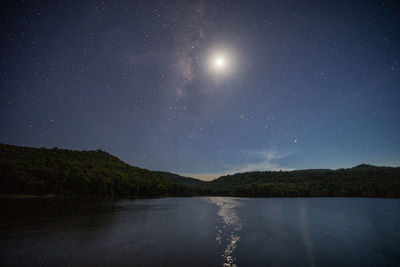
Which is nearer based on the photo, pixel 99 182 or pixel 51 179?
pixel 51 179

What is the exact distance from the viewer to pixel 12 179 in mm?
63750

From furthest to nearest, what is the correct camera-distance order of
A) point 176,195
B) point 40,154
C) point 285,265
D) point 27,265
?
point 176,195 → point 40,154 → point 285,265 → point 27,265

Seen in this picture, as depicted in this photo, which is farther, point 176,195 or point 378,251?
point 176,195

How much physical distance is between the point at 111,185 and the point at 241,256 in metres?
85.8

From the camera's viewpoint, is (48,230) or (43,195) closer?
(48,230)

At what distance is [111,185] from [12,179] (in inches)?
1306

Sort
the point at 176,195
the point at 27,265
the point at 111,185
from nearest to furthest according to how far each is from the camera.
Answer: the point at 27,265, the point at 111,185, the point at 176,195

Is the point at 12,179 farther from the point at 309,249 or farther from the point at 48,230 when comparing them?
the point at 309,249

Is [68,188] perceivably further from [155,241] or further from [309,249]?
[309,249]

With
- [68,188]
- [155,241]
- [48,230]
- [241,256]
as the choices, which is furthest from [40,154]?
[241,256]

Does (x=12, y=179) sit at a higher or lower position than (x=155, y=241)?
higher

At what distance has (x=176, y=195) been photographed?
137000mm

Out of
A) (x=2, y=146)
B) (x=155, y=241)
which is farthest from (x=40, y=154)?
(x=155, y=241)

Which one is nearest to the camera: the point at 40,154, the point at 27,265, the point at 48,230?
the point at 27,265
